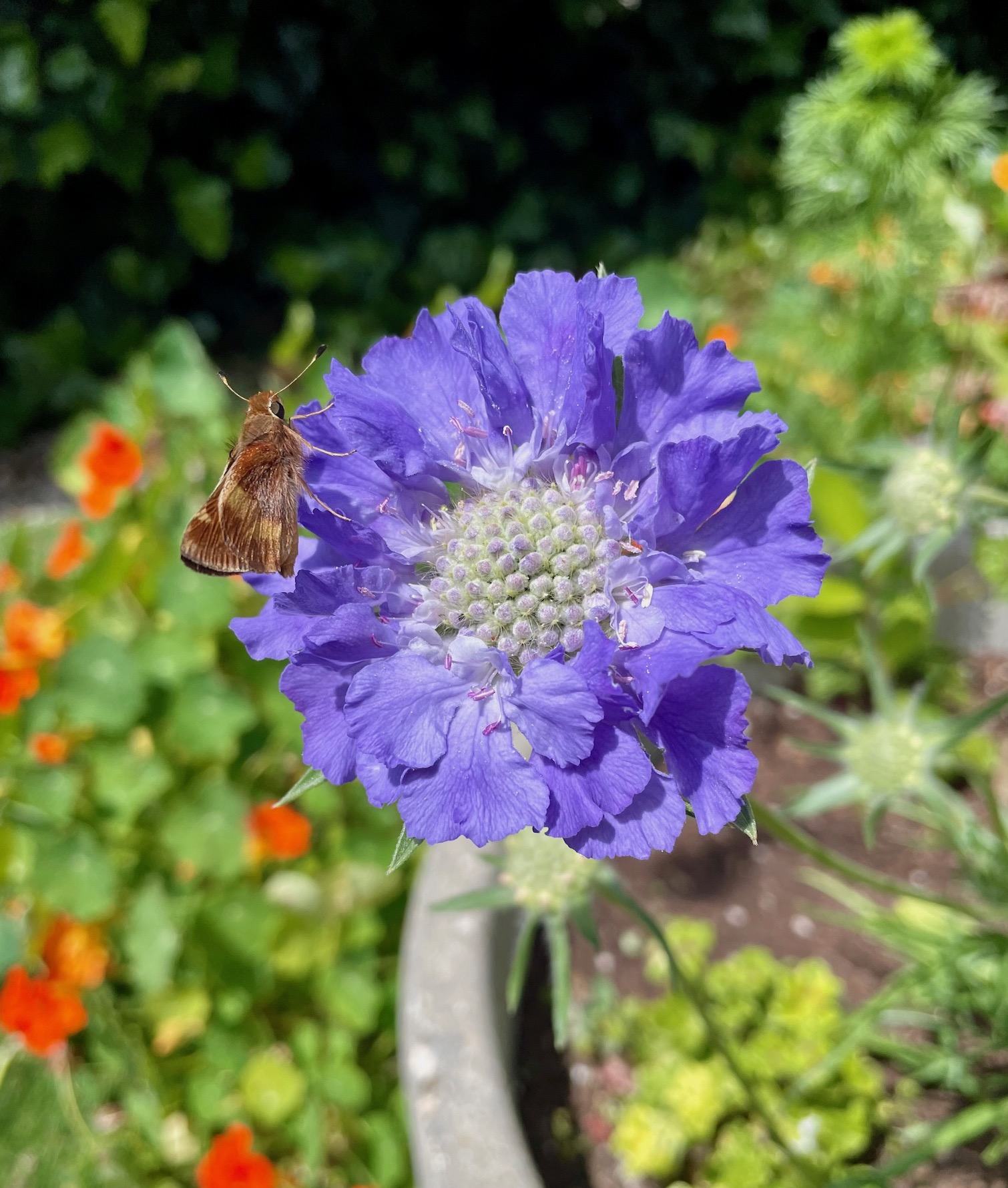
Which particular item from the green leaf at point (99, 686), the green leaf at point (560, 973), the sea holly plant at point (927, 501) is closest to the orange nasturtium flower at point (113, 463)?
the green leaf at point (99, 686)

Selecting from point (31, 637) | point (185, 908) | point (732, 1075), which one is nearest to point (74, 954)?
point (185, 908)

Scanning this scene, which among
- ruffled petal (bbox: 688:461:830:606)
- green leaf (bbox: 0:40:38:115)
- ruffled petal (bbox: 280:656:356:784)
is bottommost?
green leaf (bbox: 0:40:38:115)

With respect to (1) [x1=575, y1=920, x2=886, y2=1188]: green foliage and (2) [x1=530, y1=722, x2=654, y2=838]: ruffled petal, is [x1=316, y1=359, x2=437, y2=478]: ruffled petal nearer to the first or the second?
(2) [x1=530, y1=722, x2=654, y2=838]: ruffled petal

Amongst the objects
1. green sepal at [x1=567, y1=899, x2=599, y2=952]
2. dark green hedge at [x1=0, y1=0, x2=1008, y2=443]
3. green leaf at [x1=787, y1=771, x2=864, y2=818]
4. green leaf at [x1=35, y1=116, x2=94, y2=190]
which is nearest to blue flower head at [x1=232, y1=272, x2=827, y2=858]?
green sepal at [x1=567, y1=899, x2=599, y2=952]

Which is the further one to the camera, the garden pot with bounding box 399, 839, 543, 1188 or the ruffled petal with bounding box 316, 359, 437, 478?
the garden pot with bounding box 399, 839, 543, 1188

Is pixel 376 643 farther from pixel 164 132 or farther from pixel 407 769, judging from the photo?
pixel 164 132
